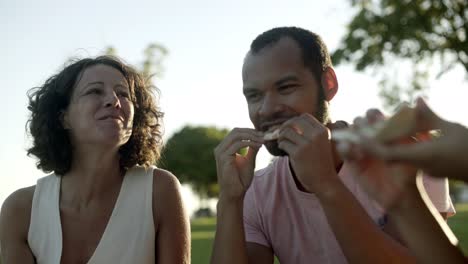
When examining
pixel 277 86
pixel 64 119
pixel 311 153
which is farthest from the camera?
pixel 64 119

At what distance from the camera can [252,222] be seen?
13.3ft

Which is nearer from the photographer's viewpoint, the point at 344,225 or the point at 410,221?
the point at 410,221

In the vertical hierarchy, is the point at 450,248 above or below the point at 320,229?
above

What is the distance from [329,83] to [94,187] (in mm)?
2071

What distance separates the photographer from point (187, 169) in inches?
3132

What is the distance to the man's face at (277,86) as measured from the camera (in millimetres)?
3758

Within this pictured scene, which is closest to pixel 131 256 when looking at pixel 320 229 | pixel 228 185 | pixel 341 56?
pixel 228 185

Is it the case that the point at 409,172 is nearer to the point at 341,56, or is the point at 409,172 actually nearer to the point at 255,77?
the point at 255,77

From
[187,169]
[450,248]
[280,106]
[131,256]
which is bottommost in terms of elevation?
[187,169]

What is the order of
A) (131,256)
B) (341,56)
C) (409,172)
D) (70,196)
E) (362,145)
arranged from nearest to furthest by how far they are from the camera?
(362,145) → (409,172) → (131,256) → (70,196) → (341,56)

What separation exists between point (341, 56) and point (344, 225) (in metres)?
21.4

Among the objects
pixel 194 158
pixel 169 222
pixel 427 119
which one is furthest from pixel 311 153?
pixel 194 158

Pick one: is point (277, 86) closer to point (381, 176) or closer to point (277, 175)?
point (277, 175)

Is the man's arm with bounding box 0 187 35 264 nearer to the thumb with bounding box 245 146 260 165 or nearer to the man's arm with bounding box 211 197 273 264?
the man's arm with bounding box 211 197 273 264
